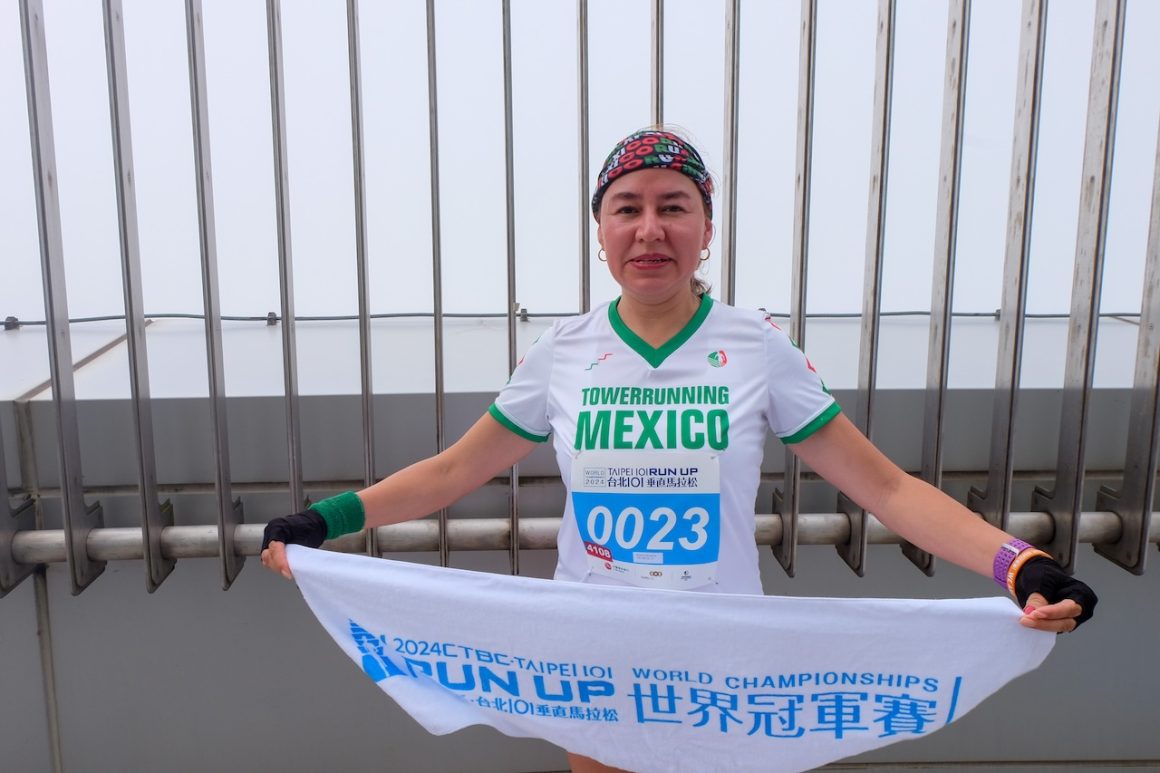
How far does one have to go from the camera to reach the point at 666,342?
1246 millimetres

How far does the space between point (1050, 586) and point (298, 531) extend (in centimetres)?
116

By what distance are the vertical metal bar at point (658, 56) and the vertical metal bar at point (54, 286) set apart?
132 centimetres

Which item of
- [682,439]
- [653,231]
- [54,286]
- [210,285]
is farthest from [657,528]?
[54,286]

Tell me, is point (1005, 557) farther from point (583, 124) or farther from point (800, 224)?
point (583, 124)

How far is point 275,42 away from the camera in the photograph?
1.63m

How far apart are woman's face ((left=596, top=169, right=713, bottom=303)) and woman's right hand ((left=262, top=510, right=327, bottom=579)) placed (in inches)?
26.7

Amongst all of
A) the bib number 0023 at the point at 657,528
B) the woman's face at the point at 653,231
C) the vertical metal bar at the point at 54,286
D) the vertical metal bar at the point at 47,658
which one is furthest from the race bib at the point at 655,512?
the vertical metal bar at the point at 47,658

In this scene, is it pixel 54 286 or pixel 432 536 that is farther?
pixel 432 536

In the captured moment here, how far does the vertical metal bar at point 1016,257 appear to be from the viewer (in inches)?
65.8

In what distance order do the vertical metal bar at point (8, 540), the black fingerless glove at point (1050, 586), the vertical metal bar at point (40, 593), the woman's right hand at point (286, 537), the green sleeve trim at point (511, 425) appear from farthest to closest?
the vertical metal bar at point (40, 593) → the vertical metal bar at point (8, 540) → the green sleeve trim at point (511, 425) → the woman's right hand at point (286, 537) → the black fingerless glove at point (1050, 586)

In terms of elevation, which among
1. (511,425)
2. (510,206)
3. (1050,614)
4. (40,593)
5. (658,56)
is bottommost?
(40,593)

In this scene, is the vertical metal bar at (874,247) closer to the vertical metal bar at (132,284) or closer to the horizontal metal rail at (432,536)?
the horizontal metal rail at (432,536)

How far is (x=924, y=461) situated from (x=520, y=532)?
1015 mm

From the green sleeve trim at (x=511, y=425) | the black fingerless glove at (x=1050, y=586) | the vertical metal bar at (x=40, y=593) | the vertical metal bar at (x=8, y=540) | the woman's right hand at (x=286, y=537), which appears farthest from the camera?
the vertical metal bar at (x=40, y=593)
